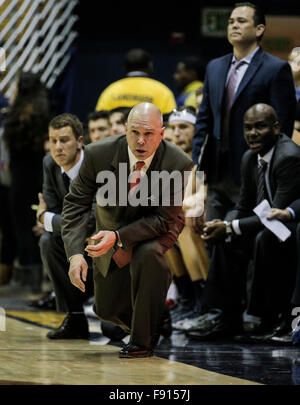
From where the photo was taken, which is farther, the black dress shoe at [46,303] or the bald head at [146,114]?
the black dress shoe at [46,303]

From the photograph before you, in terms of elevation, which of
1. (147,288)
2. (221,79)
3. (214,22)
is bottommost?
(147,288)

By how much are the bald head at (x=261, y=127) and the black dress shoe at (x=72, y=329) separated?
4.36ft

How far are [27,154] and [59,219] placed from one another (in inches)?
89.0

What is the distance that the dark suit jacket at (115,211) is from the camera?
4102 millimetres

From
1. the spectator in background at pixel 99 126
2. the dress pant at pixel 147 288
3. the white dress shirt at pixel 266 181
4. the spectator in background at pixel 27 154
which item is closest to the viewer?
the dress pant at pixel 147 288

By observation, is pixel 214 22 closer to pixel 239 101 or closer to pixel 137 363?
pixel 239 101

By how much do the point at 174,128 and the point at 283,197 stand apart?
1367 millimetres

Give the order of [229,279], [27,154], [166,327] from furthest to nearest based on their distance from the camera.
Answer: [27,154] → [229,279] → [166,327]

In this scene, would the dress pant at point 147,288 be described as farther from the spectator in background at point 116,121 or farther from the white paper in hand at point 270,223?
the spectator in background at point 116,121

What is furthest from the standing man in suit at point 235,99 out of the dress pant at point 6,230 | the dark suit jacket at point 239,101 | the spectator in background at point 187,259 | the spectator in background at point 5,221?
the dress pant at point 6,230

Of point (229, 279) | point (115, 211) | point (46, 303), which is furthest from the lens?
point (46, 303)

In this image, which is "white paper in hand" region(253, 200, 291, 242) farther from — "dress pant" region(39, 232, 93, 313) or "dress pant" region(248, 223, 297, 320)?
"dress pant" region(39, 232, 93, 313)

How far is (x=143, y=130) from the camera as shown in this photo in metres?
4.07

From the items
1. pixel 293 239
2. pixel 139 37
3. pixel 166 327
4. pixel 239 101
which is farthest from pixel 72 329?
pixel 139 37
